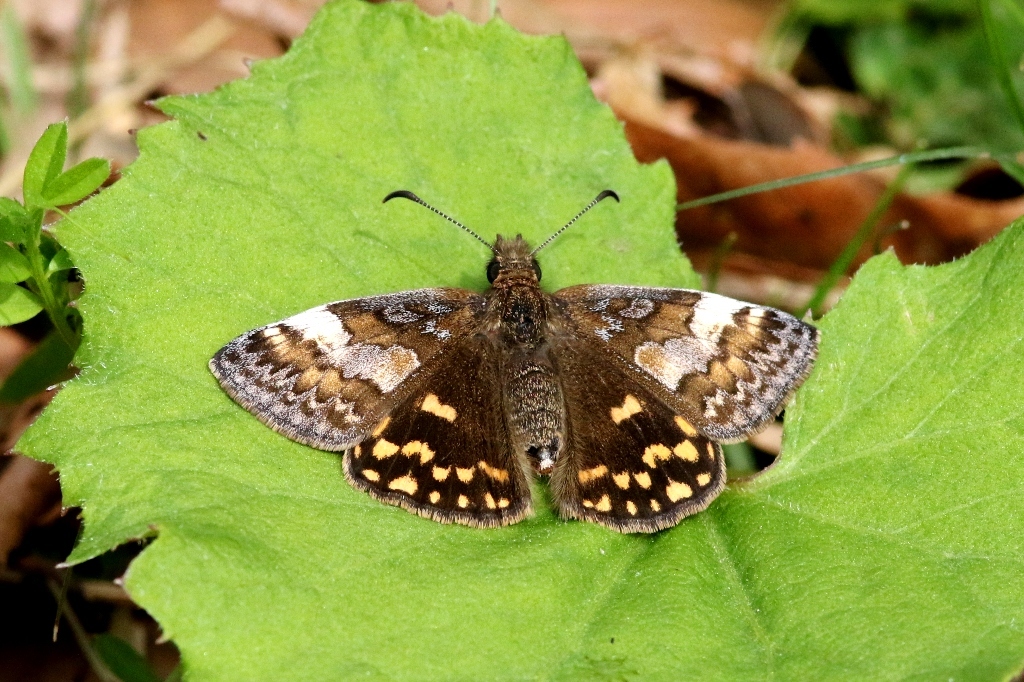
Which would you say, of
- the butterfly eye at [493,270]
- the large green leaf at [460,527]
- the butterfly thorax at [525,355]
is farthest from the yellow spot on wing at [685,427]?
the butterfly eye at [493,270]

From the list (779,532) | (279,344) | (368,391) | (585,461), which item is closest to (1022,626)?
(779,532)

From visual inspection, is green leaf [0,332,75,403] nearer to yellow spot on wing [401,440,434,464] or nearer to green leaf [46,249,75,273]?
green leaf [46,249,75,273]

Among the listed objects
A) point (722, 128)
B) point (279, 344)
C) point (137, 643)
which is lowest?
point (137, 643)

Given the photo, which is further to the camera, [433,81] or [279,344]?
[433,81]

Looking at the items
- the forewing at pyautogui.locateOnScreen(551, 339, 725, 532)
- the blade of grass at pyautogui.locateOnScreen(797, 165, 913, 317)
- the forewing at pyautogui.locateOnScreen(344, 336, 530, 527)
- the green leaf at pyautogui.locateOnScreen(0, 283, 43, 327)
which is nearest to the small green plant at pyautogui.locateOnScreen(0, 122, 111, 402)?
the green leaf at pyautogui.locateOnScreen(0, 283, 43, 327)

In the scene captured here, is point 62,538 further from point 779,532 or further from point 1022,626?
point 1022,626

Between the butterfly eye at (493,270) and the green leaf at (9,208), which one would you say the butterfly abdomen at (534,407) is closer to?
the butterfly eye at (493,270)
